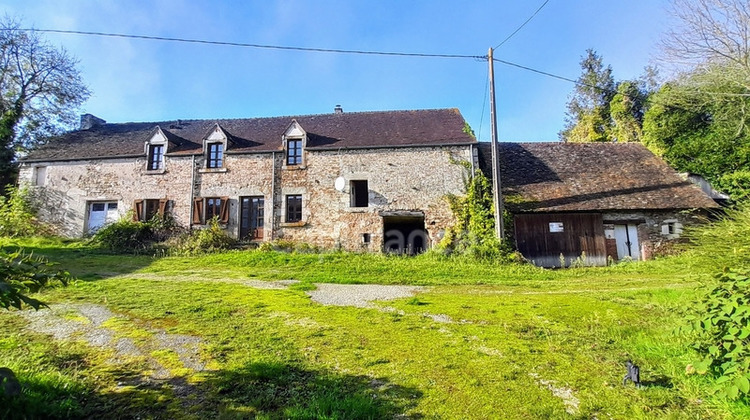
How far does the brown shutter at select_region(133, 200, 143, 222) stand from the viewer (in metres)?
17.3

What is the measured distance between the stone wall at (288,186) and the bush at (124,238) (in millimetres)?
1729

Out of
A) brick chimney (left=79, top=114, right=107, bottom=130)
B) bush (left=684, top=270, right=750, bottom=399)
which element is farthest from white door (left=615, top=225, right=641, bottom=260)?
brick chimney (left=79, top=114, right=107, bottom=130)

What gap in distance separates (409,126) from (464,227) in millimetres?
5883

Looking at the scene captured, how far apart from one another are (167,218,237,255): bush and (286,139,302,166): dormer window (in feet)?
13.6

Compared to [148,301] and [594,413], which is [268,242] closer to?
[148,301]

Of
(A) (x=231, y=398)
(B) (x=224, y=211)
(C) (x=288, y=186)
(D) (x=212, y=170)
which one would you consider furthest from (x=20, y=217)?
(A) (x=231, y=398)

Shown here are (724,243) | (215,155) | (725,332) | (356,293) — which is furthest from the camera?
(215,155)

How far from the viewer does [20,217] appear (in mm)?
17375

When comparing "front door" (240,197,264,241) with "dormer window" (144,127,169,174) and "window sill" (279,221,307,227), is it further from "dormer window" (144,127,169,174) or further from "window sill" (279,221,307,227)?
"dormer window" (144,127,169,174)

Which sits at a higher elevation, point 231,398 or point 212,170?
point 212,170

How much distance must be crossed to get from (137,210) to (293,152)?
7492 millimetres

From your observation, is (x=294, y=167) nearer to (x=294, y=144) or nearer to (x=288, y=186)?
(x=288, y=186)

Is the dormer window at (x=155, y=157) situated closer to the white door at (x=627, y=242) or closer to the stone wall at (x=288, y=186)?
the stone wall at (x=288, y=186)

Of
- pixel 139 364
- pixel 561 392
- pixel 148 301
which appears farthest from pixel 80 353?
pixel 561 392
